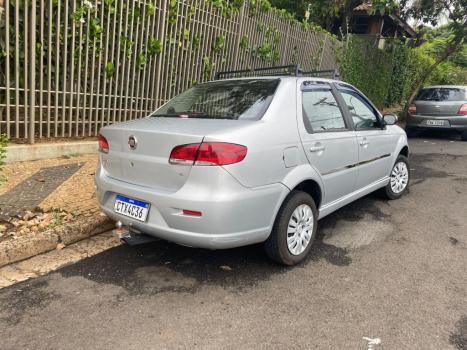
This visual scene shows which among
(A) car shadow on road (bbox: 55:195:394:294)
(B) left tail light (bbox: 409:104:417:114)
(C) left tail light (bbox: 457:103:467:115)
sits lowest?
(A) car shadow on road (bbox: 55:195:394:294)

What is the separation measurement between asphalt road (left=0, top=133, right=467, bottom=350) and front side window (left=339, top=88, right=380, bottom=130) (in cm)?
121

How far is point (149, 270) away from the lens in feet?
10.6

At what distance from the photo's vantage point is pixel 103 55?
5918 millimetres

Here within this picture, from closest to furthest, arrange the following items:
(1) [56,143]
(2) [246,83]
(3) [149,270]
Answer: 1. (3) [149,270]
2. (2) [246,83]
3. (1) [56,143]

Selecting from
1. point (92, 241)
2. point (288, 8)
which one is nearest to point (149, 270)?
point (92, 241)

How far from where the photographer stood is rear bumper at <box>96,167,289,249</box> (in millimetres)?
2680

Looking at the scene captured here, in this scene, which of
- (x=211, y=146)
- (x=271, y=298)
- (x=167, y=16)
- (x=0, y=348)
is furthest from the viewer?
(x=167, y=16)

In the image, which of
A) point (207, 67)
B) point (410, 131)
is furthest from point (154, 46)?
point (410, 131)

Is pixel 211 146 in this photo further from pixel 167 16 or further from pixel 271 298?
pixel 167 16

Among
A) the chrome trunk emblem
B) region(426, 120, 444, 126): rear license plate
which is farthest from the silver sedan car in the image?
region(426, 120, 444, 126): rear license plate

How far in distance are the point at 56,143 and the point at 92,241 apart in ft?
7.81

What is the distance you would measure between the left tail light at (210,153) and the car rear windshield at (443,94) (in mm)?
9652

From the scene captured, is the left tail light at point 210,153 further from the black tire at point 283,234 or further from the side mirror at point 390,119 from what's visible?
the side mirror at point 390,119

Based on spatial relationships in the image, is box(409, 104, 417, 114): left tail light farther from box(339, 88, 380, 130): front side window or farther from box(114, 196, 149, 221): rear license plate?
box(114, 196, 149, 221): rear license plate
